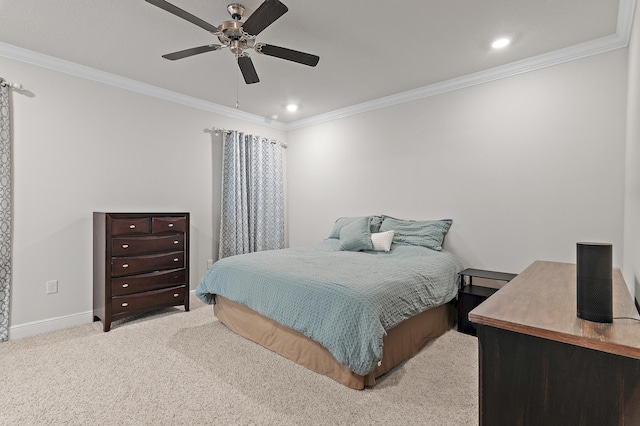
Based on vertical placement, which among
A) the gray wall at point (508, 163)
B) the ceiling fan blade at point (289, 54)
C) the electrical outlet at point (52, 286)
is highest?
the ceiling fan blade at point (289, 54)

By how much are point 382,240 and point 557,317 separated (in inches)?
91.7

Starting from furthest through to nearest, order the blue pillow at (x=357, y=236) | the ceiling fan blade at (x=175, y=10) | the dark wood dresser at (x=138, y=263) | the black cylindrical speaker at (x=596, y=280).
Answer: the blue pillow at (x=357, y=236) < the dark wood dresser at (x=138, y=263) < the ceiling fan blade at (x=175, y=10) < the black cylindrical speaker at (x=596, y=280)

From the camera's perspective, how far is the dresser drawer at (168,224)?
10.8ft

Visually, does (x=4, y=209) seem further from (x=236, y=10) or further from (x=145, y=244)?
(x=236, y=10)

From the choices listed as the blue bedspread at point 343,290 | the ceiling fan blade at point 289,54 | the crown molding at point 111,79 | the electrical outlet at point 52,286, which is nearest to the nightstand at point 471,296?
the blue bedspread at point 343,290

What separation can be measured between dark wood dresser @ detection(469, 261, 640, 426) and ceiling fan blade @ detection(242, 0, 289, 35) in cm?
185

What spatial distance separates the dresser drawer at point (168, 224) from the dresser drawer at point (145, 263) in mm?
255

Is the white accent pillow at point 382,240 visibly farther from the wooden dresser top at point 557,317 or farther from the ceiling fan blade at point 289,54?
the ceiling fan blade at point 289,54

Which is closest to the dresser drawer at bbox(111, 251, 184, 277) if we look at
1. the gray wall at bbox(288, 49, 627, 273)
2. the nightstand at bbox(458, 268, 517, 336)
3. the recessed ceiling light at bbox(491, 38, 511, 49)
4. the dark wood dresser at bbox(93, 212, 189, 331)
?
the dark wood dresser at bbox(93, 212, 189, 331)

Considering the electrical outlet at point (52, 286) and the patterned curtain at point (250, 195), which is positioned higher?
the patterned curtain at point (250, 195)

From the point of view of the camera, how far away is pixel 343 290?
2086mm

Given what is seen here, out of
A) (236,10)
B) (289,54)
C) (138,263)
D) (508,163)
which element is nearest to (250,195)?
(138,263)

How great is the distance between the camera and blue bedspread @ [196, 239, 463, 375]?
76.0 inches

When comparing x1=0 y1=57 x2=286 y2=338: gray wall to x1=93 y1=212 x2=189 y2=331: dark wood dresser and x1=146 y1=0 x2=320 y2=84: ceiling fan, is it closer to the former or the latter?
x1=93 y1=212 x2=189 y2=331: dark wood dresser
